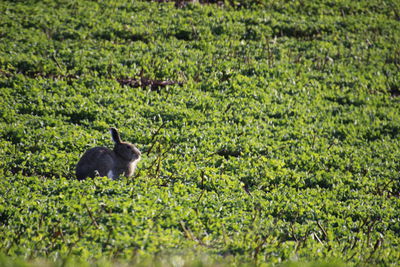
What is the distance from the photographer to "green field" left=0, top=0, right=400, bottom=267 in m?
7.98

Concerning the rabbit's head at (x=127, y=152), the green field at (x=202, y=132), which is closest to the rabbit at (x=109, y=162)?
the rabbit's head at (x=127, y=152)

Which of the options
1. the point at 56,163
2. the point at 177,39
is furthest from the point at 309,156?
the point at 177,39

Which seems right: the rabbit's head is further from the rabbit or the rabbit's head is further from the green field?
the green field

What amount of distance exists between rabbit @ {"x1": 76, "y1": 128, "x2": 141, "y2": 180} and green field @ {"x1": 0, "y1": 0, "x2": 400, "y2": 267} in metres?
0.32

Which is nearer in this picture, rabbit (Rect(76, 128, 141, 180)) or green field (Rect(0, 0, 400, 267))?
green field (Rect(0, 0, 400, 267))

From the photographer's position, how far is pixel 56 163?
10539 mm

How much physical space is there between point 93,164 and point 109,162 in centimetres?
34

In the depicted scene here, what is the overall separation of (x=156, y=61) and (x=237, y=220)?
893cm

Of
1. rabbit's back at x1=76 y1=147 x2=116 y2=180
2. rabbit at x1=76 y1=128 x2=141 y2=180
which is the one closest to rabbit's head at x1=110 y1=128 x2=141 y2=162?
rabbit at x1=76 y1=128 x2=141 y2=180

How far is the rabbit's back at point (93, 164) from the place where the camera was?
973 cm

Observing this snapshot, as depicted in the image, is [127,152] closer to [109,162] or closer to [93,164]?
[109,162]

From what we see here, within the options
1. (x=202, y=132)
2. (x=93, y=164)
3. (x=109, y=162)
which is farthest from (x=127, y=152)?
(x=202, y=132)

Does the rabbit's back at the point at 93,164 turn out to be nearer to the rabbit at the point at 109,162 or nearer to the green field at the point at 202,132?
the rabbit at the point at 109,162

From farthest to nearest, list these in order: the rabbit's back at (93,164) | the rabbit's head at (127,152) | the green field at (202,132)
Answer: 1. the rabbit's head at (127,152)
2. the rabbit's back at (93,164)
3. the green field at (202,132)
